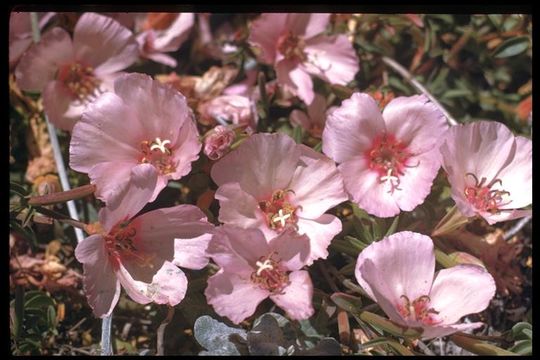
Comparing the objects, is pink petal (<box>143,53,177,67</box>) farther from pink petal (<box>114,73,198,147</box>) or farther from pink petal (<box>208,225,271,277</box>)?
pink petal (<box>208,225,271,277</box>)

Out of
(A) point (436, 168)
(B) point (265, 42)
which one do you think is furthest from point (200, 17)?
(A) point (436, 168)

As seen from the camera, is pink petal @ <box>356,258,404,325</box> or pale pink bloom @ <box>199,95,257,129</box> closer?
pink petal @ <box>356,258,404,325</box>

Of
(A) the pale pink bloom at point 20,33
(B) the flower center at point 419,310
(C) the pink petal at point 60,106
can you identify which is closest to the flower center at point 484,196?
(B) the flower center at point 419,310

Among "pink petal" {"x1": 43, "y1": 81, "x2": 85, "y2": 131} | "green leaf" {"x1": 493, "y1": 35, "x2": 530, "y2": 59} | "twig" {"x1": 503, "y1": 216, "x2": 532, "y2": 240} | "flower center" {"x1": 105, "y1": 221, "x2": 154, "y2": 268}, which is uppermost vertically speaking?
"green leaf" {"x1": 493, "y1": 35, "x2": 530, "y2": 59}

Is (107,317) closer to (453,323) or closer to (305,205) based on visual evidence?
(305,205)

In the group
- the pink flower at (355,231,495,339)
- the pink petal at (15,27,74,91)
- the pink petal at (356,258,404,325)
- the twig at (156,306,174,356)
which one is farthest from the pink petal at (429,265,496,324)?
the pink petal at (15,27,74,91)
